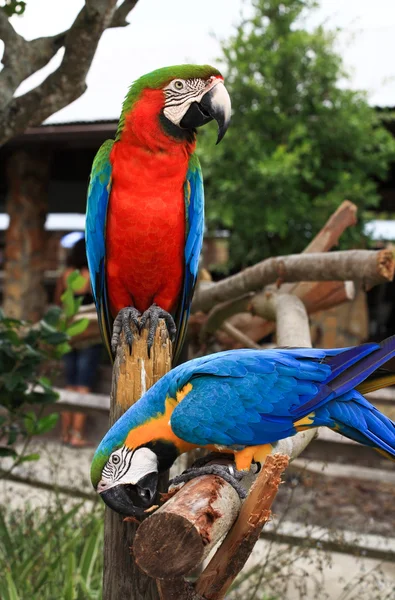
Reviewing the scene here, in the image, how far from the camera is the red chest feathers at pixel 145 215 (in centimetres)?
207

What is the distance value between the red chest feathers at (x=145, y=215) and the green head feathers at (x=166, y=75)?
0.07 metres

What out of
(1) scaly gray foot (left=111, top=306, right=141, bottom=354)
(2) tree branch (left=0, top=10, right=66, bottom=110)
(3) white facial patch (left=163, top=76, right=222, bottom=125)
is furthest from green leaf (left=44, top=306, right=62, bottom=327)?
(3) white facial patch (left=163, top=76, right=222, bottom=125)

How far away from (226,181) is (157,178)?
3.50 metres

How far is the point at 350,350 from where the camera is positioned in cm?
147

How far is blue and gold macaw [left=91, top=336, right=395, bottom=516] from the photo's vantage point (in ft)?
A: 4.61

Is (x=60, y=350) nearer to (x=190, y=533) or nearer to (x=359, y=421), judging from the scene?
(x=359, y=421)

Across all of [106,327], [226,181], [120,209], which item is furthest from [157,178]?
[226,181]

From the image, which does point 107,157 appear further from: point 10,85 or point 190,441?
point 190,441

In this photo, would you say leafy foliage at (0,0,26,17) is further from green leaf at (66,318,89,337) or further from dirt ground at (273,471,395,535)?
dirt ground at (273,471,395,535)

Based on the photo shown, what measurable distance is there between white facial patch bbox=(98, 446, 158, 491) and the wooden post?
27 cm

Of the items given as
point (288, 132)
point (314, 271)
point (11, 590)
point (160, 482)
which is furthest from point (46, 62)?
point (288, 132)

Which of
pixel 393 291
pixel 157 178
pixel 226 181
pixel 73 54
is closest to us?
pixel 157 178

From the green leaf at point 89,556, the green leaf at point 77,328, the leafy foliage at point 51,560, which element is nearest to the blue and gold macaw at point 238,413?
the leafy foliage at point 51,560

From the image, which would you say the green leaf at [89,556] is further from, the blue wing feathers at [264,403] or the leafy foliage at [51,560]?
the blue wing feathers at [264,403]
